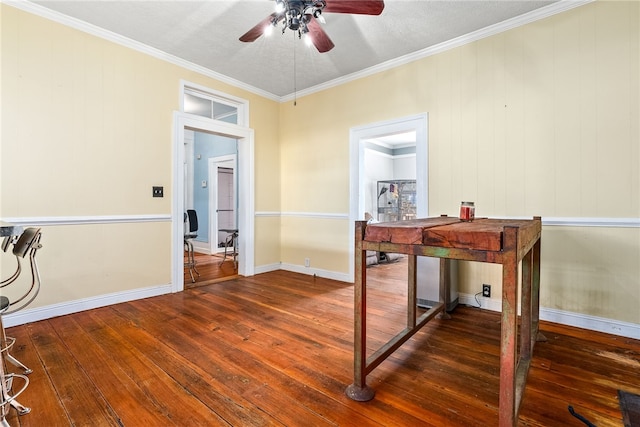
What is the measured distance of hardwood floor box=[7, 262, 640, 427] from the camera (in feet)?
4.61

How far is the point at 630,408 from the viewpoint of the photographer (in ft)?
4.69

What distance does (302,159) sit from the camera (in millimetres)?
4402

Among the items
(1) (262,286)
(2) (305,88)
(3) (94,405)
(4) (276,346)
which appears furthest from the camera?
(2) (305,88)

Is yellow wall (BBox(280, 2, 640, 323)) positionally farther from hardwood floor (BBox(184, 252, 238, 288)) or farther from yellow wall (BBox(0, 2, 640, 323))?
hardwood floor (BBox(184, 252, 238, 288))

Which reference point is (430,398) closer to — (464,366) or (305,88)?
(464,366)

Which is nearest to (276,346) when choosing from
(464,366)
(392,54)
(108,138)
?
(464,366)

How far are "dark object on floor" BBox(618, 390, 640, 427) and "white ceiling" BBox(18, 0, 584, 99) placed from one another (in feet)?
9.37

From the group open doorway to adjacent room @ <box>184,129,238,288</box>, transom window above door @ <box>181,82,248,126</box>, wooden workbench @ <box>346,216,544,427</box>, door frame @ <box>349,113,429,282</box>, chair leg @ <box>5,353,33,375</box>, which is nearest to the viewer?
→ wooden workbench @ <box>346,216,544,427</box>

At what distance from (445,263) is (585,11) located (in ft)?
7.71

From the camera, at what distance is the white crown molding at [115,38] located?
8.22 ft

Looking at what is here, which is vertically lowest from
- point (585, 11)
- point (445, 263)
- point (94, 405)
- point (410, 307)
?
point (94, 405)

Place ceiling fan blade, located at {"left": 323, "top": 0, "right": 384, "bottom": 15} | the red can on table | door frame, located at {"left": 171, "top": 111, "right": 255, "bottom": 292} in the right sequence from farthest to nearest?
door frame, located at {"left": 171, "top": 111, "right": 255, "bottom": 292}, the red can on table, ceiling fan blade, located at {"left": 323, "top": 0, "right": 384, "bottom": 15}

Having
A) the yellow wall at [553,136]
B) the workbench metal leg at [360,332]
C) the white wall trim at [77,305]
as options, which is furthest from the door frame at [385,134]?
the white wall trim at [77,305]

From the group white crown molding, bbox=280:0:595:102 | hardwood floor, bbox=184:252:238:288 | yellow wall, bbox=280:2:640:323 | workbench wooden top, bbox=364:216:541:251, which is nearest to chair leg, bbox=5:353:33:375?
hardwood floor, bbox=184:252:238:288
